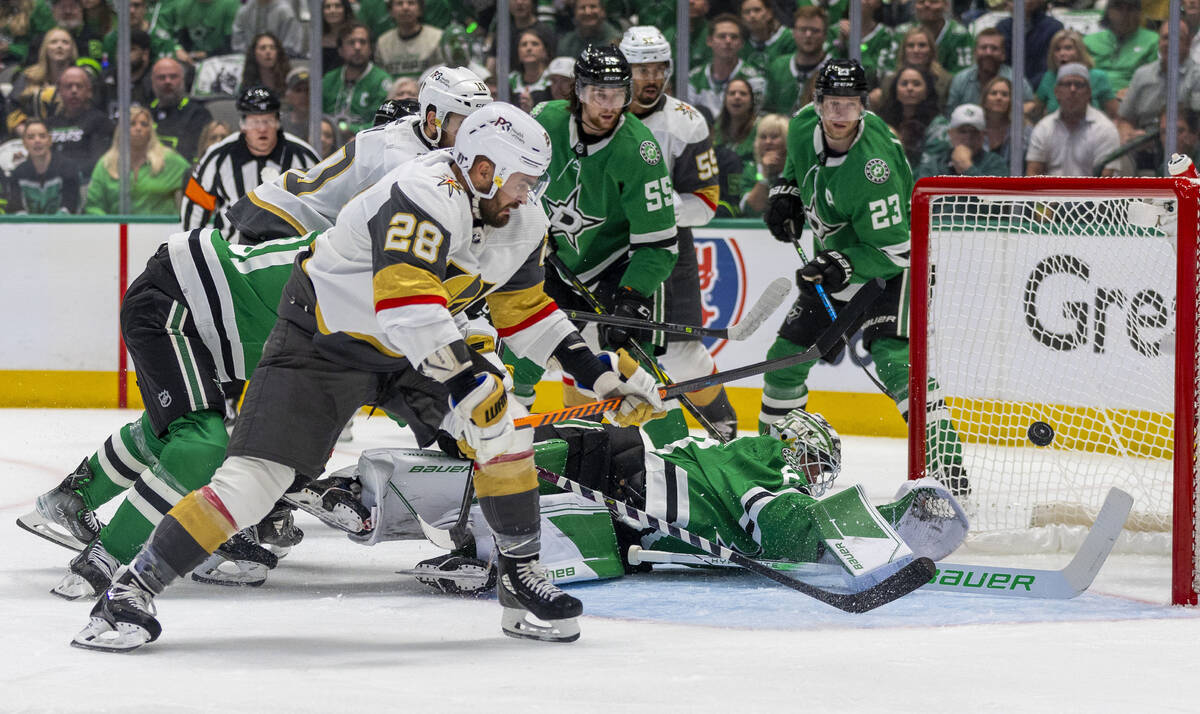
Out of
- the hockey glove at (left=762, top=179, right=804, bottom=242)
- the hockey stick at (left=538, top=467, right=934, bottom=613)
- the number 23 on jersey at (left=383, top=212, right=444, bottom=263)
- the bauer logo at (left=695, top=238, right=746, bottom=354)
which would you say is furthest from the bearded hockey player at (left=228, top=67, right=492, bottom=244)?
the bauer logo at (left=695, top=238, right=746, bottom=354)

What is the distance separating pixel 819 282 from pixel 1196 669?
2131mm

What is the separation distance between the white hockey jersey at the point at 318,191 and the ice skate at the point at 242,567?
0.73 meters

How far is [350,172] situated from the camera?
375 centimetres

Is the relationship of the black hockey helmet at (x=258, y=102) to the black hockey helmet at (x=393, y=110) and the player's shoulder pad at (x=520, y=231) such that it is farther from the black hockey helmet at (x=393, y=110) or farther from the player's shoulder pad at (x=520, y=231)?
the player's shoulder pad at (x=520, y=231)

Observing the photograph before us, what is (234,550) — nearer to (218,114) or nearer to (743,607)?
(743,607)

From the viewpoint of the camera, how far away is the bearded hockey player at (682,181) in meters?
4.86

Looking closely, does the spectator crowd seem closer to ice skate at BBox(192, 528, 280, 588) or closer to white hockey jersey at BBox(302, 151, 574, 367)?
ice skate at BBox(192, 528, 280, 588)

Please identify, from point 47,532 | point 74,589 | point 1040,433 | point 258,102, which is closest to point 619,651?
point 74,589

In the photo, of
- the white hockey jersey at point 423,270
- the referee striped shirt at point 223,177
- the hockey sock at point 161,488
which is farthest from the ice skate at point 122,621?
the referee striped shirt at point 223,177

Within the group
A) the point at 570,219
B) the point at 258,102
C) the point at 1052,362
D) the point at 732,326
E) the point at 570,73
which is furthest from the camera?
the point at 570,73

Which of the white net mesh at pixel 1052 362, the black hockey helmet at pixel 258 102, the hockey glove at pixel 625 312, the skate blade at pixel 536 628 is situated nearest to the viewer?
the skate blade at pixel 536 628

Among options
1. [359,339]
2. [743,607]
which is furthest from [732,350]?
[359,339]

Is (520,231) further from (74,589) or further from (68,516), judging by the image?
(68,516)

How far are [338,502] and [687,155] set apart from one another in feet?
6.67
